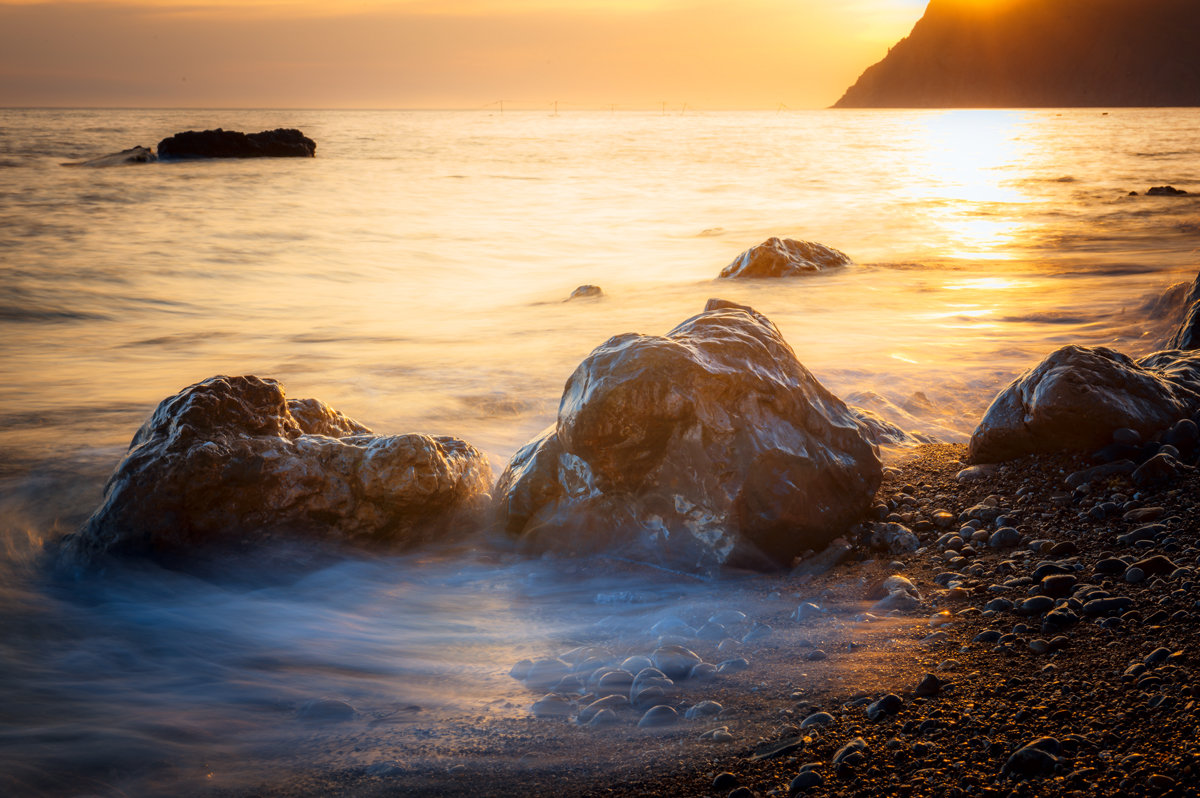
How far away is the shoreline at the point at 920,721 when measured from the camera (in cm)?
170

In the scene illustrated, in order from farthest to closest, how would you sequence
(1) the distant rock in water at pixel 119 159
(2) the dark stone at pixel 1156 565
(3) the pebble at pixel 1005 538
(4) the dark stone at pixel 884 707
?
(1) the distant rock in water at pixel 119 159
(3) the pebble at pixel 1005 538
(2) the dark stone at pixel 1156 565
(4) the dark stone at pixel 884 707

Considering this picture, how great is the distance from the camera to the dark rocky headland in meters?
1.86

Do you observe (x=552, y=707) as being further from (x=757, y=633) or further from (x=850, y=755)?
(x=850, y=755)

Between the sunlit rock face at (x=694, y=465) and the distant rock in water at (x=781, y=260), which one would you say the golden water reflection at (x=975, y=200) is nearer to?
the distant rock in water at (x=781, y=260)

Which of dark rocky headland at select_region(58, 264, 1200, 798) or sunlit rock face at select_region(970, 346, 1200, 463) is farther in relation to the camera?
sunlit rock face at select_region(970, 346, 1200, 463)

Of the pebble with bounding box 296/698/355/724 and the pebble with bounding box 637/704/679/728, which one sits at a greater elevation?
the pebble with bounding box 637/704/679/728

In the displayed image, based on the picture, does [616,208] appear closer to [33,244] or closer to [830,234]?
[830,234]

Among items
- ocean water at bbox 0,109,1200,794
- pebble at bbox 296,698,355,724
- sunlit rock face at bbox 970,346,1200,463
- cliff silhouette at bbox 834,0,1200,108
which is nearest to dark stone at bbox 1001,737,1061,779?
ocean water at bbox 0,109,1200,794

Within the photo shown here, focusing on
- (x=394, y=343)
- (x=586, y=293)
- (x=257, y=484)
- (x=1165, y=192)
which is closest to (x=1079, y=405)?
(x=257, y=484)

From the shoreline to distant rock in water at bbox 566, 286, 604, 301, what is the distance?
22.7 ft

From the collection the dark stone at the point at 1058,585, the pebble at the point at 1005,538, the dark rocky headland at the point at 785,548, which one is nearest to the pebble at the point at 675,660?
the dark rocky headland at the point at 785,548

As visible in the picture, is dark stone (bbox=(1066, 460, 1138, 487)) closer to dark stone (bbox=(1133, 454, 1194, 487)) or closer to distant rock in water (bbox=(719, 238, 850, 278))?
dark stone (bbox=(1133, 454, 1194, 487))

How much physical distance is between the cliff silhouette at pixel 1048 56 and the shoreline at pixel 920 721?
156476 millimetres

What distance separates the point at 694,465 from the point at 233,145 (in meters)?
36.1
